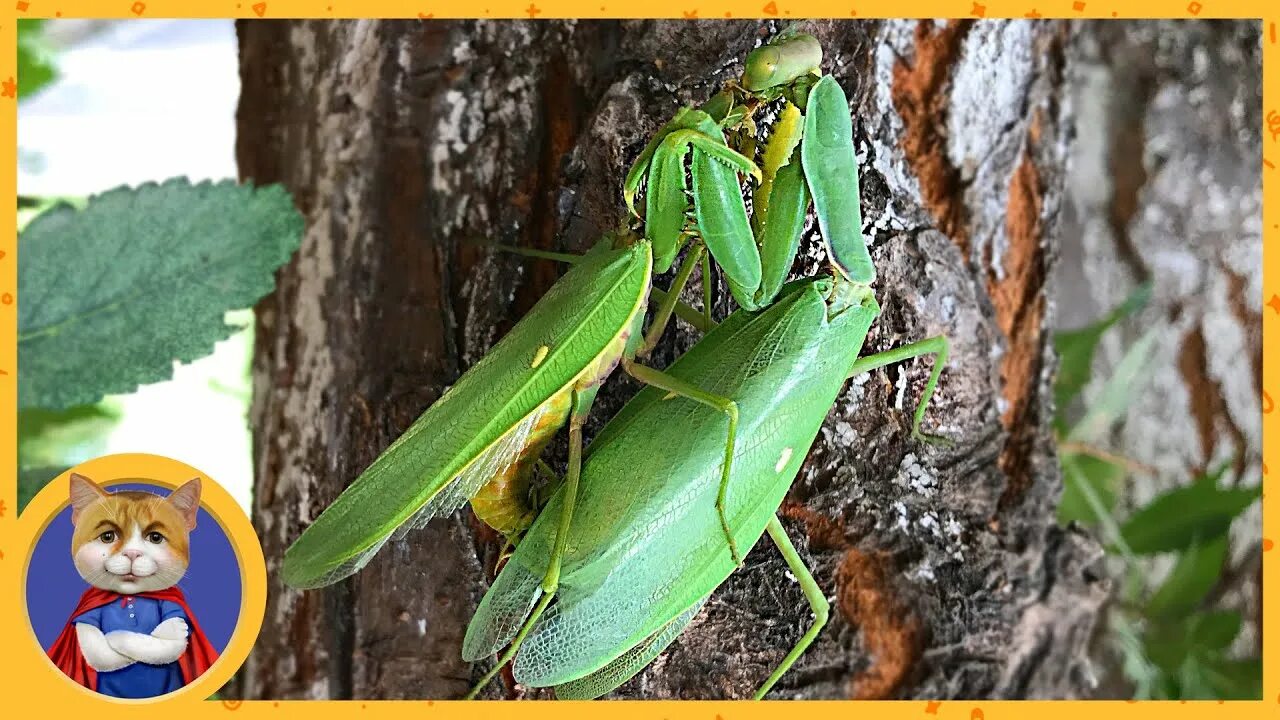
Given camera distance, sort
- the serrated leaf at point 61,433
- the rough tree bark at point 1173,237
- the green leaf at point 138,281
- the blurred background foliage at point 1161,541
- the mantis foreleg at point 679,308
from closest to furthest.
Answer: the mantis foreleg at point 679,308 → the green leaf at point 138,281 → the serrated leaf at point 61,433 → the blurred background foliage at point 1161,541 → the rough tree bark at point 1173,237

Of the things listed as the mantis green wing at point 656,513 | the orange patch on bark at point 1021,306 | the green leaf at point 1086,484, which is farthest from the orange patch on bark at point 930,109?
the green leaf at point 1086,484

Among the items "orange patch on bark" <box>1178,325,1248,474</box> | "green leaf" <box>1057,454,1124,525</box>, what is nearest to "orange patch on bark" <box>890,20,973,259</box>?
"green leaf" <box>1057,454,1124,525</box>

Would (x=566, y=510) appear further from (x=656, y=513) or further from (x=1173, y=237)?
(x=1173, y=237)

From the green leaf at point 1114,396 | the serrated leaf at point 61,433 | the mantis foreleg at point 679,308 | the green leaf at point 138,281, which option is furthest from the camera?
the green leaf at point 1114,396

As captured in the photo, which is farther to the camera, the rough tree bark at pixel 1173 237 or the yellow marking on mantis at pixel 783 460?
the rough tree bark at pixel 1173 237

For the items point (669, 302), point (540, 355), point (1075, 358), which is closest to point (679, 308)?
point (669, 302)

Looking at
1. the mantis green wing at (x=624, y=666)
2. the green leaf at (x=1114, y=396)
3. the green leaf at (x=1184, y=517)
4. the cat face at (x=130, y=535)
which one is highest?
the cat face at (x=130, y=535)

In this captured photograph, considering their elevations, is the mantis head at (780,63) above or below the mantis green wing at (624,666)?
above
